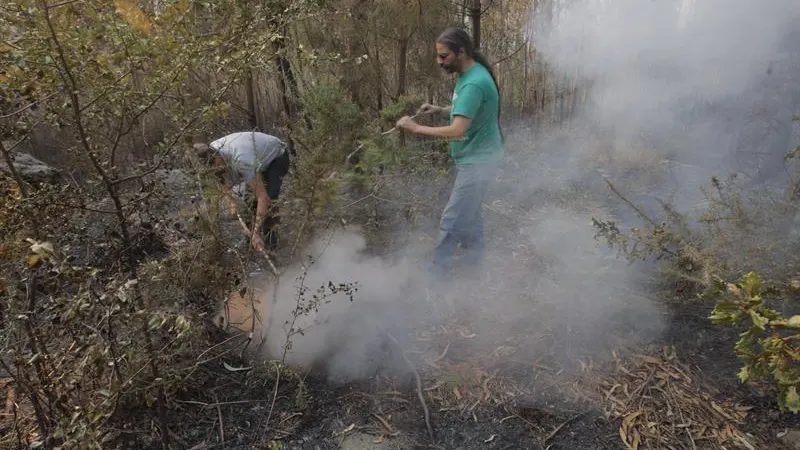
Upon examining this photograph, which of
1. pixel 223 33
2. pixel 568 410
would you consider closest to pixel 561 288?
pixel 568 410

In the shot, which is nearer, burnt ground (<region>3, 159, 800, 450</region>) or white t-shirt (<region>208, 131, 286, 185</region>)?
burnt ground (<region>3, 159, 800, 450</region>)

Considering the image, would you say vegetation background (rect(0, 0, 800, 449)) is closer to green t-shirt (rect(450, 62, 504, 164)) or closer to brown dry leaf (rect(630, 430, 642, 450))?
brown dry leaf (rect(630, 430, 642, 450))

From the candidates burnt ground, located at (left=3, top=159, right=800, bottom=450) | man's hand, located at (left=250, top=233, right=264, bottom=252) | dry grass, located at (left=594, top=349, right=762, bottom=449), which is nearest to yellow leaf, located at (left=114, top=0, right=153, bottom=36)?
man's hand, located at (left=250, top=233, right=264, bottom=252)

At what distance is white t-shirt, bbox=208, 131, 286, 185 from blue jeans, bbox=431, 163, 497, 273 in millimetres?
1352

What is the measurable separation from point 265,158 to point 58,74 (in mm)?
A: 1877

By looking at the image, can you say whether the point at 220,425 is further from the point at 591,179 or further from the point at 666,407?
→ the point at 591,179

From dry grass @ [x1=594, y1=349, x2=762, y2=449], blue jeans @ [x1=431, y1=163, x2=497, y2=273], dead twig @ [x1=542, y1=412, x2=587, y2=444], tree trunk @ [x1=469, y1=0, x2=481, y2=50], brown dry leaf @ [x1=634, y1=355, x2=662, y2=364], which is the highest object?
tree trunk @ [x1=469, y1=0, x2=481, y2=50]

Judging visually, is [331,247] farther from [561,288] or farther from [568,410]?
[568,410]

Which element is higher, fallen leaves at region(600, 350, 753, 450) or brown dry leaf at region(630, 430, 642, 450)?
brown dry leaf at region(630, 430, 642, 450)

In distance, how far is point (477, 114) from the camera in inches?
125

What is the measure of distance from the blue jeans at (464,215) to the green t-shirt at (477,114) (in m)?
0.08

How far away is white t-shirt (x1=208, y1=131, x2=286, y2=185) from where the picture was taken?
3.28 meters

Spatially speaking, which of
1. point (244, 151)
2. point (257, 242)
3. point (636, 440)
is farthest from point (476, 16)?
point (636, 440)

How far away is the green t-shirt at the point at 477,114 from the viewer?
3.02 metres
